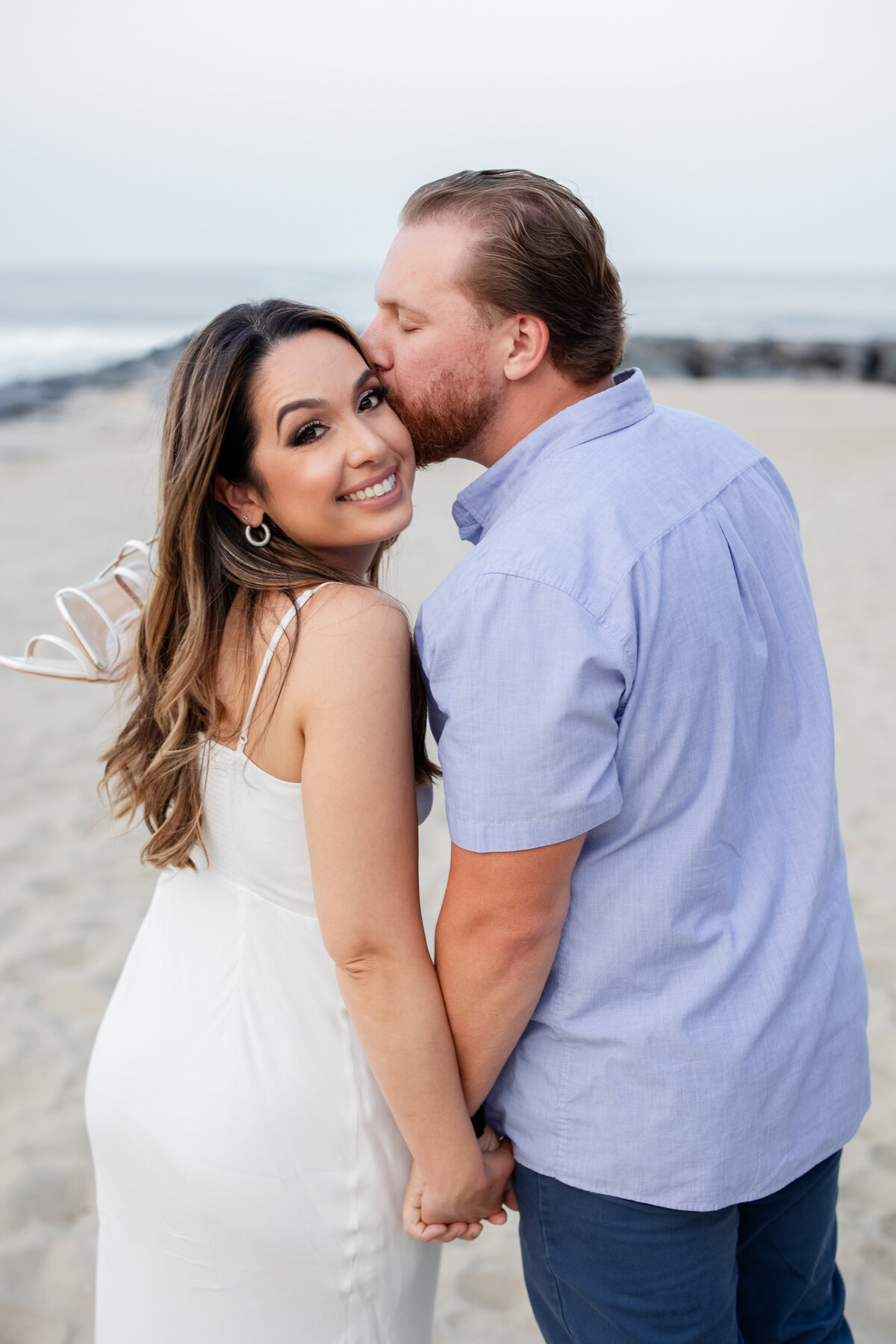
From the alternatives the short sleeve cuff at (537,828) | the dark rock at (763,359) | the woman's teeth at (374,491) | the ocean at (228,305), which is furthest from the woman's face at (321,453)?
the dark rock at (763,359)

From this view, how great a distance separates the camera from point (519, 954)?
4.73ft

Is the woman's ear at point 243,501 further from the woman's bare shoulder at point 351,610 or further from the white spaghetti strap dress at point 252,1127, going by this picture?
the white spaghetti strap dress at point 252,1127

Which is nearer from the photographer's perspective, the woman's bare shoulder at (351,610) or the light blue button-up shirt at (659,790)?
the light blue button-up shirt at (659,790)

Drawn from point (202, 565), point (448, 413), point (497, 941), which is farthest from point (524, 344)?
point (497, 941)

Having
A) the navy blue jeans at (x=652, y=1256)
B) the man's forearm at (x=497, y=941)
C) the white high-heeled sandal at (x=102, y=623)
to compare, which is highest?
the white high-heeled sandal at (x=102, y=623)

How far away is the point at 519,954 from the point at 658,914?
0.20 metres

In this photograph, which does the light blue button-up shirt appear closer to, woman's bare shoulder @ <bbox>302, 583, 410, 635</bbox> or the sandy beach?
woman's bare shoulder @ <bbox>302, 583, 410, 635</bbox>

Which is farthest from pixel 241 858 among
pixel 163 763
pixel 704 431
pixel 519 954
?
pixel 704 431

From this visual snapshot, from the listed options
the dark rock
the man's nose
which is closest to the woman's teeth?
the man's nose

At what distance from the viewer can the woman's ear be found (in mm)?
1742

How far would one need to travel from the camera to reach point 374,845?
1506 millimetres

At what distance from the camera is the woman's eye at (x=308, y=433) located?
67.4 inches

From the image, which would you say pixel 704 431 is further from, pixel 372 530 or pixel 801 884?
pixel 801 884

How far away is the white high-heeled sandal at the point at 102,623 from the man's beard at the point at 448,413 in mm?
528
